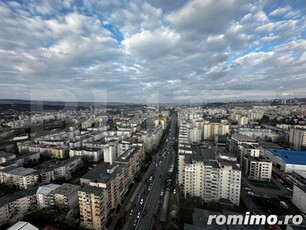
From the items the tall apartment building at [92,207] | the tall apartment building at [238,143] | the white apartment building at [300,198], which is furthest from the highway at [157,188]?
the white apartment building at [300,198]

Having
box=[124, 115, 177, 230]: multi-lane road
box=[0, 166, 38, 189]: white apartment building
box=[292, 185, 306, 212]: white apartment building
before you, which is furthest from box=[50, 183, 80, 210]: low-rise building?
box=[292, 185, 306, 212]: white apartment building

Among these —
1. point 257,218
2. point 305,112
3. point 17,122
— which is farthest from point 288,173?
point 17,122

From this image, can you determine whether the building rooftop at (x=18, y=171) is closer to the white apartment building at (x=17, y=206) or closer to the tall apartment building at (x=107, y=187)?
the white apartment building at (x=17, y=206)

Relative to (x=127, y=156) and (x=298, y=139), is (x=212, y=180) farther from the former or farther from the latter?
(x=298, y=139)

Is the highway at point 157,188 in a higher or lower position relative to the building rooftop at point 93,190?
lower

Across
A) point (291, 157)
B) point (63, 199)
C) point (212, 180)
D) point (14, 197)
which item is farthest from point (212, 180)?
point (14, 197)

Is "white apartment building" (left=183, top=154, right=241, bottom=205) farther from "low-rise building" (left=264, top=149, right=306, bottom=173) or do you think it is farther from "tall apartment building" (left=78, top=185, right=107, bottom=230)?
"low-rise building" (left=264, top=149, right=306, bottom=173)
